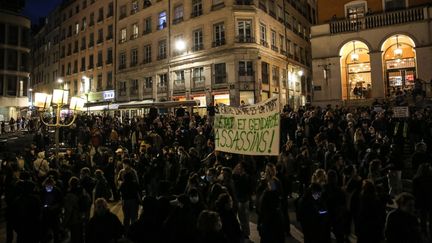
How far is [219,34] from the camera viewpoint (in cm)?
3569

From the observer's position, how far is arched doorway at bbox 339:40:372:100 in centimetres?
2570

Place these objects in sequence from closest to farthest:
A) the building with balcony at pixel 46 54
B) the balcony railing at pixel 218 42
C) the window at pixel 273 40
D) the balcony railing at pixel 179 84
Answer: the balcony railing at pixel 218 42 → the balcony railing at pixel 179 84 → the window at pixel 273 40 → the building with balcony at pixel 46 54

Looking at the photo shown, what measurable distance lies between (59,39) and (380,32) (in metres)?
57.1

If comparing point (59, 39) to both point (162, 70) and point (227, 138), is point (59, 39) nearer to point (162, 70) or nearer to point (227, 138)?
point (162, 70)

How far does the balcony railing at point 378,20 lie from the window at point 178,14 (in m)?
19.3

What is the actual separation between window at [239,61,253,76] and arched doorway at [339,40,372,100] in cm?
1023

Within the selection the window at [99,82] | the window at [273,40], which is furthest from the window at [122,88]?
the window at [273,40]

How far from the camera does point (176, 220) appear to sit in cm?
567

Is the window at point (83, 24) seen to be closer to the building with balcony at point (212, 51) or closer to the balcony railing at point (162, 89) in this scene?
the building with balcony at point (212, 51)

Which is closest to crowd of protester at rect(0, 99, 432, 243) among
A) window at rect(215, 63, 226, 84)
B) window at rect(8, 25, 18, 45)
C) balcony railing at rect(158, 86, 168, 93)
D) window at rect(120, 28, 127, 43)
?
window at rect(215, 63, 226, 84)

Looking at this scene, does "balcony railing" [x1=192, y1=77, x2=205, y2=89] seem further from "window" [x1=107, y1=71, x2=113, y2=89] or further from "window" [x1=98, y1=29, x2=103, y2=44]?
"window" [x1=98, y1=29, x2=103, y2=44]

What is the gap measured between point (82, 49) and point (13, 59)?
447 inches

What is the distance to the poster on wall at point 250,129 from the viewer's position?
27.8ft

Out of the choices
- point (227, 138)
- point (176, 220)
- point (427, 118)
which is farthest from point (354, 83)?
point (176, 220)
